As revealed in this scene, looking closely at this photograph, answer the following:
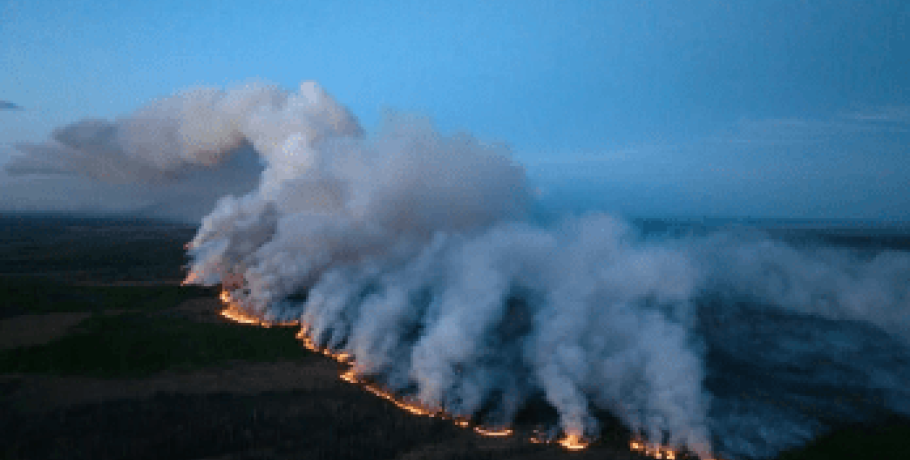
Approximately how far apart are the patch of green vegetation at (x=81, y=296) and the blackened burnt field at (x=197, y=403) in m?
0.46

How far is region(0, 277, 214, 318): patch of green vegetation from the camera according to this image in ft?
178

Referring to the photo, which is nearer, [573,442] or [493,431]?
[573,442]

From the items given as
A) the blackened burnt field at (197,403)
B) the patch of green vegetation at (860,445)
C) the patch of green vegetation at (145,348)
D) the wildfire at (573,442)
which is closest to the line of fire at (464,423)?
the wildfire at (573,442)

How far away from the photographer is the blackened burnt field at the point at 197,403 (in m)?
28.3

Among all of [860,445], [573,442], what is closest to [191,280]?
[573,442]

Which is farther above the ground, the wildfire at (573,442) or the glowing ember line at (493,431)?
the wildfire at (573,442)

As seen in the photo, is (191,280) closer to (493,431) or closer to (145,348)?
(145,348)

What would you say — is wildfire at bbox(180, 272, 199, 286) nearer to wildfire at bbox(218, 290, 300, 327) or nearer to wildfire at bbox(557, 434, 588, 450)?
wildfire at bbox(218, 290, 300, 327)

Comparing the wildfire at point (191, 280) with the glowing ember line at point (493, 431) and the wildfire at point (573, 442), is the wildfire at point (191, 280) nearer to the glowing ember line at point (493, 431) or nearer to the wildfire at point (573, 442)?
the glowing ember line at point (493, 431)

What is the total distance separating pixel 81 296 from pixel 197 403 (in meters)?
36.6

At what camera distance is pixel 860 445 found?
1160 inches

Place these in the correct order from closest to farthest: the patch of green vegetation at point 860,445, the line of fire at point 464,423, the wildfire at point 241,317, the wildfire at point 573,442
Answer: the patch of green vegetation at point 860,445 → the line of fire at point 464,423 → the wildfire at point 573,442 → the wildfire at point 241,317

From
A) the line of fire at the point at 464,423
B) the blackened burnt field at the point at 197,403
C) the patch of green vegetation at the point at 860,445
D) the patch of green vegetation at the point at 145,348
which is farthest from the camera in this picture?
the patch of green vegetation at the point at 145,348

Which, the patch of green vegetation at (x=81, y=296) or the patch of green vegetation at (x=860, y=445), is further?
the patch of green vegetation at (x=81, y=296)
